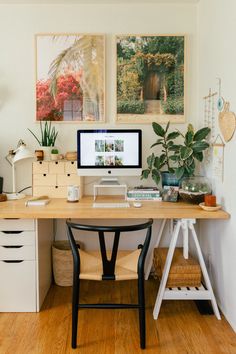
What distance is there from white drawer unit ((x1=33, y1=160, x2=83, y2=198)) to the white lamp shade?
10 cm

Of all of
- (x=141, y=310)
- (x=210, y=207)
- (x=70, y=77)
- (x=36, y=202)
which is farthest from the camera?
(x=70, y=77)

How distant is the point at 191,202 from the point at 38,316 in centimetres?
142

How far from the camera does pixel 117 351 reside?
2018mm

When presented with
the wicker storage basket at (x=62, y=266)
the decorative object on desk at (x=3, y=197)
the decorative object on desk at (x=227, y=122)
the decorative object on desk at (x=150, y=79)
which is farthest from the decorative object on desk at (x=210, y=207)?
the decorative object on desk at (x=3, y=197)

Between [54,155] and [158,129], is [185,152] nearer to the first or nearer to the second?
[158,129]

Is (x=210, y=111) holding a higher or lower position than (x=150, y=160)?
higher

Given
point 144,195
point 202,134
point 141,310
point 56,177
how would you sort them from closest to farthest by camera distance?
point 141,310 → point 202,134 → point 144,195 → point 56,177

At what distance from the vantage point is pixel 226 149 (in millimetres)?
2375

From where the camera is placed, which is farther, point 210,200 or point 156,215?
point 210,200

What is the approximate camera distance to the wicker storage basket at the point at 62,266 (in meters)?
2.86

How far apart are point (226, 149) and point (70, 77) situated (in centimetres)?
152

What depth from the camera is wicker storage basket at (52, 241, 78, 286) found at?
2857 millimetres

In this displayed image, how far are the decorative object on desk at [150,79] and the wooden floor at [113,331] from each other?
62.5 inches

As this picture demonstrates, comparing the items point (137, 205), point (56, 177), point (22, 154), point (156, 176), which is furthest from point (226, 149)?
point (22, 154)
